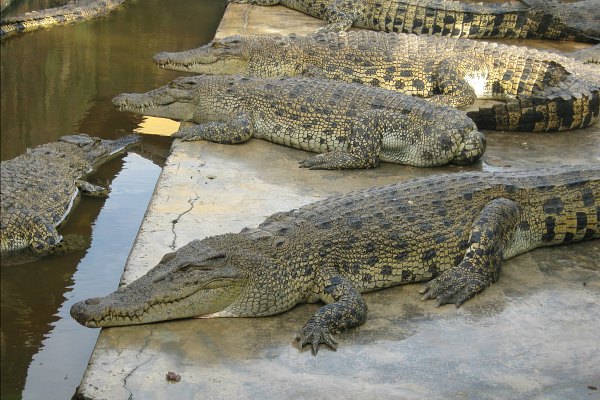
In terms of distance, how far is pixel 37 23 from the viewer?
14094 millimetres

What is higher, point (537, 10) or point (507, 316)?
point (537, 10)

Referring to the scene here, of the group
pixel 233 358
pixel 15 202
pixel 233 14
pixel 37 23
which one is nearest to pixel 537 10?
pixel 233 14

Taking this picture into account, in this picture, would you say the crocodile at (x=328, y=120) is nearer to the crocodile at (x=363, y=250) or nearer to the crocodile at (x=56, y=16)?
the crocodile at (x=363, y=250)

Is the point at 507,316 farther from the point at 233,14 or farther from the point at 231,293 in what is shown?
the point at 233,14

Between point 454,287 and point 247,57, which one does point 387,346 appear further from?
point 247,57

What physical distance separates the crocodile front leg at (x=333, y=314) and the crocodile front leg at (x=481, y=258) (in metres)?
0.49

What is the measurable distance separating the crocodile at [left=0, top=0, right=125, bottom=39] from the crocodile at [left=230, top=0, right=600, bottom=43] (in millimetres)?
4141

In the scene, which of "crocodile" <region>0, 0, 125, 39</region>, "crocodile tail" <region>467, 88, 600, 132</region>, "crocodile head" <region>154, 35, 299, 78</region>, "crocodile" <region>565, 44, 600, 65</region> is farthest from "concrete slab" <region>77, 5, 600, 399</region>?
"crocodile" <region>0, 0, 125, 39</region>

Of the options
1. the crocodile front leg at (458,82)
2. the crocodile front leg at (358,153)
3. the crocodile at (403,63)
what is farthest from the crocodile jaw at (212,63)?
the crocodile front leg at (358,153)

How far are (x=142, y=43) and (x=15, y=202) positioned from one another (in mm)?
6817

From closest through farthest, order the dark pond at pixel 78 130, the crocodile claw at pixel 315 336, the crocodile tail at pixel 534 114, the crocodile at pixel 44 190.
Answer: the crocodile claw at pixel 315 336 → the dark pond at pixel 78 130 → the crocodile at pixel 44 190 → the crocodile tail at pixel 534 114

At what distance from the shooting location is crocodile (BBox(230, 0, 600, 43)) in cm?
1243

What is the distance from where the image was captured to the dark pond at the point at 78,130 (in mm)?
5230

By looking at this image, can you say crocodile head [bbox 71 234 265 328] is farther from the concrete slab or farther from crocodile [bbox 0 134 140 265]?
crocodile [bbox 0 134 140 265]
